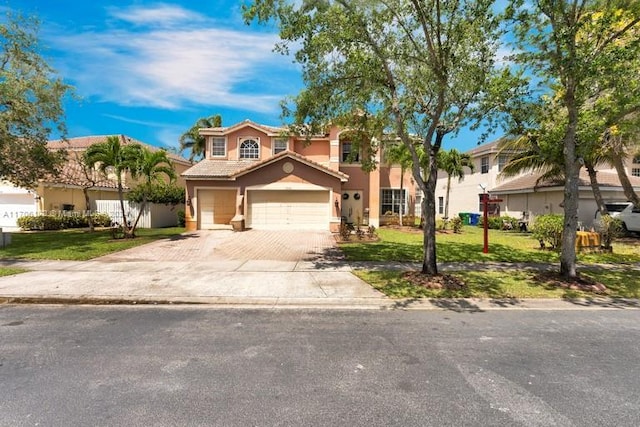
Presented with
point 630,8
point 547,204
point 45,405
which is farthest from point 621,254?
point 45,405

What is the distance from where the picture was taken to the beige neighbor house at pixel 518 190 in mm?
22656

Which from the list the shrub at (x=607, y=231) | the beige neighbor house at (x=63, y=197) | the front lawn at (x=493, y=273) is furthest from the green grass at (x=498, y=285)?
the beige neighbor house at (x=63, y=197)

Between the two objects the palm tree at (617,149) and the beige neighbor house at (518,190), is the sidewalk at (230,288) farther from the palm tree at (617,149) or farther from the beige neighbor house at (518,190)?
the beige neighbor house at (518,190)

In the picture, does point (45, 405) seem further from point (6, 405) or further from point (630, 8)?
point (630, 8)

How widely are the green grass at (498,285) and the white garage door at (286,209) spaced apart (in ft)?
39.9

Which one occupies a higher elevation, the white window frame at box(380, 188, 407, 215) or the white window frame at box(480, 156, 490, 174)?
the white window frame at box(480, 156, 490, 174)

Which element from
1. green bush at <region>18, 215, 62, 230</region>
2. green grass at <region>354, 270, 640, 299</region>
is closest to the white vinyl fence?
green bush at <region>18, 215, 62, 230</region>

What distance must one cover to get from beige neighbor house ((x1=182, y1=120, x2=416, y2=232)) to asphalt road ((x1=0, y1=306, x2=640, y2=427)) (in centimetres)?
1534

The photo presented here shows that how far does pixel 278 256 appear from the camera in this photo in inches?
513

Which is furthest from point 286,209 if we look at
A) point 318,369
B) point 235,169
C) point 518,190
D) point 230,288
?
point 318,369

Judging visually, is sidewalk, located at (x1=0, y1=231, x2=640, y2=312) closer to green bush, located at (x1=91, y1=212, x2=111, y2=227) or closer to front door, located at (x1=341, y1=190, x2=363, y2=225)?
front door, located at (x1=341, y1=190, x2=363, y2=225)

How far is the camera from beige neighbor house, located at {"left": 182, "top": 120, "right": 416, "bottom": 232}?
21.9m

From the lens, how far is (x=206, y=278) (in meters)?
9.50

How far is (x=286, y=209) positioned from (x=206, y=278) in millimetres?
12884
